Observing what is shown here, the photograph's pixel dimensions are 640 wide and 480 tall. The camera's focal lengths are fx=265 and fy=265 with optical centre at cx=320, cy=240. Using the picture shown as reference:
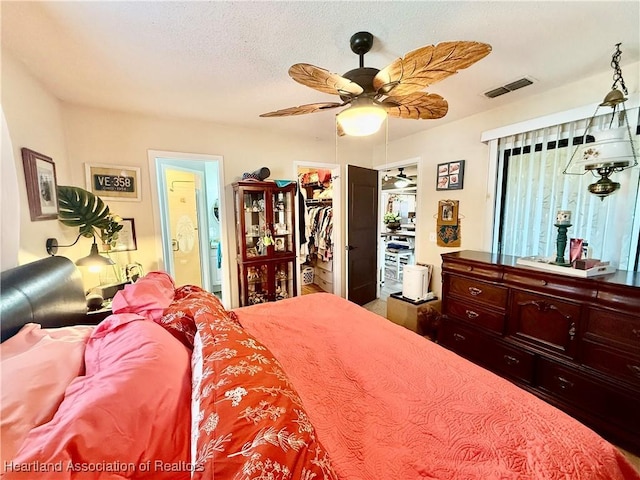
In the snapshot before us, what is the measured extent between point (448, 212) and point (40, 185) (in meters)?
3.62

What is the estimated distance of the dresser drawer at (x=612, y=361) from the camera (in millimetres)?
1562

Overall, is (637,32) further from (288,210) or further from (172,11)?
(288,210)

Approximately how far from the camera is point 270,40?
154 cm

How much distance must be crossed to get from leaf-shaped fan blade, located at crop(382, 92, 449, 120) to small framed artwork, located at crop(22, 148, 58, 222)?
2.20 meters

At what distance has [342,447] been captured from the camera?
2.89 ft

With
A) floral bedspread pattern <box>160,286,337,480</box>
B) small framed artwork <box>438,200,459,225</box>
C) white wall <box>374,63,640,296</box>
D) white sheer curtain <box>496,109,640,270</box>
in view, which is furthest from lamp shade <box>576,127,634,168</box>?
floral bedspread pattern <box>160,286,337,480</box>

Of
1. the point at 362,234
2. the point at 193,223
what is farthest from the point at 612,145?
the point at 193,223

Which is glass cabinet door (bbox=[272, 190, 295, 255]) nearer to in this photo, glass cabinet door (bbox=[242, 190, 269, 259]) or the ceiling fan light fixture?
glass cabinet door (bbox=[242, 190, 269, 259])

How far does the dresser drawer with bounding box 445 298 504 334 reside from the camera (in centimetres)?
222

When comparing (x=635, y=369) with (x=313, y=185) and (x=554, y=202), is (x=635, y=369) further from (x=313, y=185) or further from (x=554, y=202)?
(x=313, y=185)

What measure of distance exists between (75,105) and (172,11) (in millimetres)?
1800

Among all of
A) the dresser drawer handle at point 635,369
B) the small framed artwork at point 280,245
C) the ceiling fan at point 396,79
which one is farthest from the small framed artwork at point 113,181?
the dresser drawer handle at point 635,369

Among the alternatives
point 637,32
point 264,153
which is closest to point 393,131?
point 264,153

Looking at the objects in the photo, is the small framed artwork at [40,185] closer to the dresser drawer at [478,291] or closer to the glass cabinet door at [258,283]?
the glass cabinet door at [258,283]
